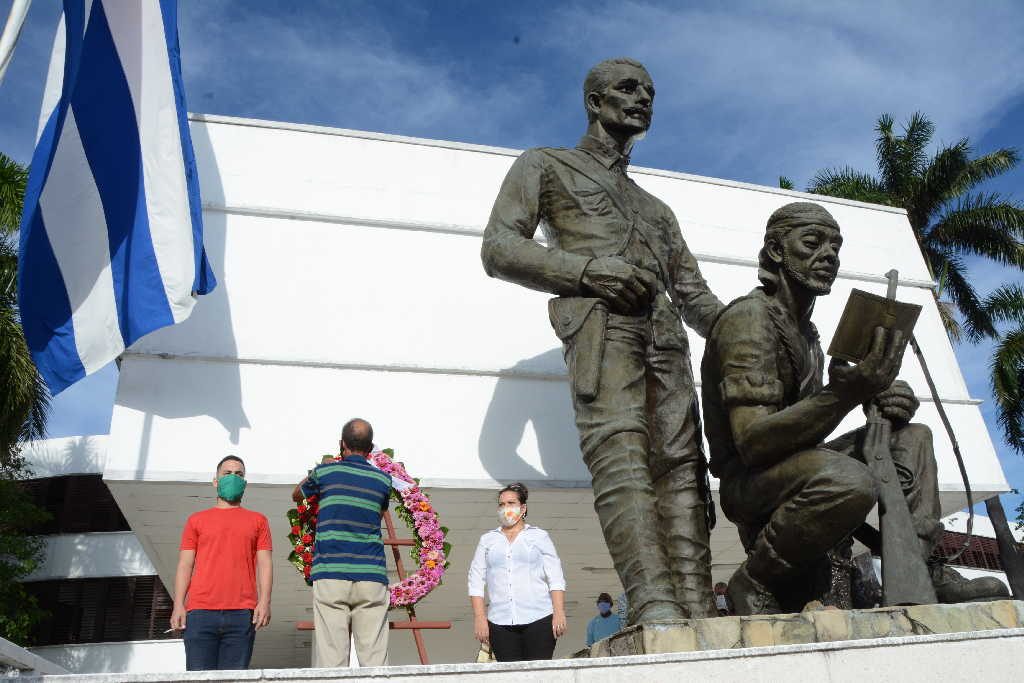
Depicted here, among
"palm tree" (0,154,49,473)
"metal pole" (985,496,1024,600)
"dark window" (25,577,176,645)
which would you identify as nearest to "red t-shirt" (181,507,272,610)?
"palm tree" (0,154,49,473)

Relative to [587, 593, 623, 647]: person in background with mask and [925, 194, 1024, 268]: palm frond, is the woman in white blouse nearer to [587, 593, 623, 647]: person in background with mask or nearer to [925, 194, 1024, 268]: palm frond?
[587, 593, 623, 647]: person in background with mask

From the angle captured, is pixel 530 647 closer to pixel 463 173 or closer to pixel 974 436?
pixel 463 173

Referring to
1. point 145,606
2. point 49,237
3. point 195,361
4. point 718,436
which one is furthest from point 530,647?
point 145,606

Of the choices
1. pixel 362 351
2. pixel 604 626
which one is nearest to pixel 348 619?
pixel 604 626

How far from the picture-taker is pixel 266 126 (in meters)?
8.68

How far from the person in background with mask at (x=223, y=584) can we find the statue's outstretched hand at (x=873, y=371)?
253 cm

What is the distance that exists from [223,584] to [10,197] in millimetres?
11904

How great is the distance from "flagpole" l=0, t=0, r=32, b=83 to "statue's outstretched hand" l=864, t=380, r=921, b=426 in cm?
353

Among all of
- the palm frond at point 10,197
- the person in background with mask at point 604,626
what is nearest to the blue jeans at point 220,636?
the person in background with mask at point 604,626

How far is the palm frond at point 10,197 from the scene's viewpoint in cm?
1359

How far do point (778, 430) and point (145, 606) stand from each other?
69.1 feet

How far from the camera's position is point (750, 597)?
3.24 meters

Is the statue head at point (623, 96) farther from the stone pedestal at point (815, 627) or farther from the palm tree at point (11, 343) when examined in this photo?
the palm tree at point (11, 343)

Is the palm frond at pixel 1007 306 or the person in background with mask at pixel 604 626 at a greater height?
the palm frond at pixel 1007 306
